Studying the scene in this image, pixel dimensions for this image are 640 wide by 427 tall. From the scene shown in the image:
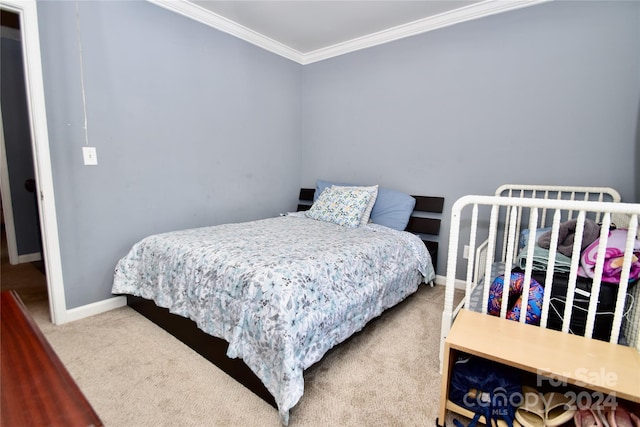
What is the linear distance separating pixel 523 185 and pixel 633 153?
2.04 ft

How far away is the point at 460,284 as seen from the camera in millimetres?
2750

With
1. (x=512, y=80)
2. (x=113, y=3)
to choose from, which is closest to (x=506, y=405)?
(x=512, y=80)

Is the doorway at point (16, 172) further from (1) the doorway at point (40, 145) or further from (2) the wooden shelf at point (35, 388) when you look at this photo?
(2) the wooden shelf at point (35, 388)

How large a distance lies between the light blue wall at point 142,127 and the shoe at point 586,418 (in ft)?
8.83

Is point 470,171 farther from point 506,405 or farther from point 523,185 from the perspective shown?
point 506,405

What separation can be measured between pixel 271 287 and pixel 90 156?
1.71 m

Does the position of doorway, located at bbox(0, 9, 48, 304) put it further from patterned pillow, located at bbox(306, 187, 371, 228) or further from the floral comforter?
patterned pillow, located at bbox(306, 187, 371, 228)

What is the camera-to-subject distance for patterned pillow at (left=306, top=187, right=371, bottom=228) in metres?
2.68

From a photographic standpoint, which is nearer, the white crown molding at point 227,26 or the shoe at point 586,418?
the shoe at point 586,418

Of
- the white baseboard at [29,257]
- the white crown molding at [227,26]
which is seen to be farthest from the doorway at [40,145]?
the white baseboard at [29,257]

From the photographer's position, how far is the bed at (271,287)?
131 cm

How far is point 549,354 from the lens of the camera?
1.11m

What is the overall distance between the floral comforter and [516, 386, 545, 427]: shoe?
80 centimetres

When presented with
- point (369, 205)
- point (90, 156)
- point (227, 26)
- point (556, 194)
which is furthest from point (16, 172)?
point (556, 194)
